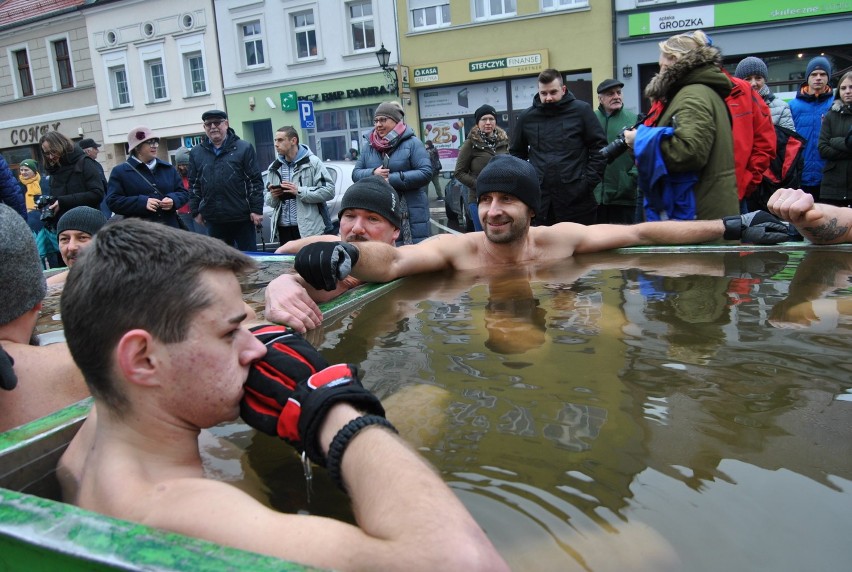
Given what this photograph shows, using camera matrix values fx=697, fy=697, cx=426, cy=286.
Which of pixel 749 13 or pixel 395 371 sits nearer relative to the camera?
pixel 395 371

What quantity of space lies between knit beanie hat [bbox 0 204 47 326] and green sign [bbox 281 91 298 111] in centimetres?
1985

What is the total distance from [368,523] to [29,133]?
29.3 m

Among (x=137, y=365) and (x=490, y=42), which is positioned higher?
(x=490, y=42)

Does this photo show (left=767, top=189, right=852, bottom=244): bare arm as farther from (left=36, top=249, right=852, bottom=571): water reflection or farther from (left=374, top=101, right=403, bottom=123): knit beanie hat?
(left=374, top=101, right=403, bottom=123): knit beanie hat

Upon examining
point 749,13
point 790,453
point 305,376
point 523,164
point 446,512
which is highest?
point 749,13

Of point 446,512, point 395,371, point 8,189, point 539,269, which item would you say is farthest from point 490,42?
point 446,512


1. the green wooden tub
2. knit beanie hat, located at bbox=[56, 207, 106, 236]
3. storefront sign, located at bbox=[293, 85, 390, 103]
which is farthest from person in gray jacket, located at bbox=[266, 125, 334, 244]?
storefront sign, located at bbox=[293, 85, 390, 103]

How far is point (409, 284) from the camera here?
3.71m

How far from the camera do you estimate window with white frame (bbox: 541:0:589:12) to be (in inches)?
680

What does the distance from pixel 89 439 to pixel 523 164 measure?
290 centimetres

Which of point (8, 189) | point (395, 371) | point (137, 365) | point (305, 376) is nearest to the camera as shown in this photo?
point (137, 365)

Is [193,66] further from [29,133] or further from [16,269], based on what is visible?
[16,269]

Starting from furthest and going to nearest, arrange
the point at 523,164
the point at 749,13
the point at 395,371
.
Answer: the point at 749,13 < the point at 523,164 < the point at 395,371

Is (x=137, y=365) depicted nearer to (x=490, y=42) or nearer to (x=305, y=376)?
(x=305, y=376)
